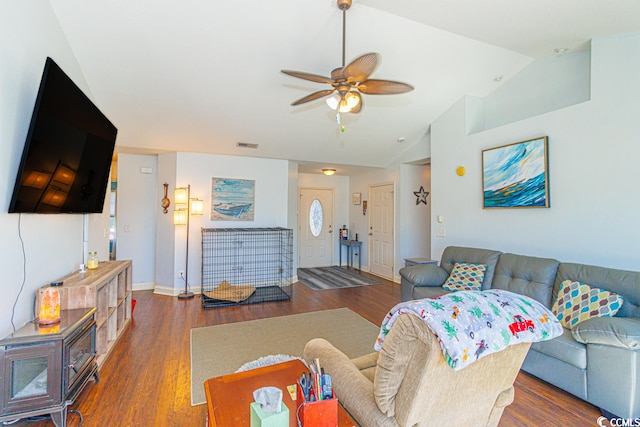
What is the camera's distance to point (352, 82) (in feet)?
7.79

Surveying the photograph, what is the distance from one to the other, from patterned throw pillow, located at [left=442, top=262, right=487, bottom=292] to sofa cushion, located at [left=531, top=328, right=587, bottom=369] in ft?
3.05

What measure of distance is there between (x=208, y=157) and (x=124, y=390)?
3.68 meters

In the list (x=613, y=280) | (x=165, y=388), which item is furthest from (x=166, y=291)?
(x=613, y=280)

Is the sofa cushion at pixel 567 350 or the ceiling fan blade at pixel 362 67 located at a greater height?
the ceiling fan blade at pixel 362 67

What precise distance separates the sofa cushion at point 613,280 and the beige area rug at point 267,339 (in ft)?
6.38

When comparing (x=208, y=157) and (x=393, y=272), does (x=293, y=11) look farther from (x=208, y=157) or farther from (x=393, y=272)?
(x=393, y=272)

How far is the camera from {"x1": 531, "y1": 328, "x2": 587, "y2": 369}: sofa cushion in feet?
7.05

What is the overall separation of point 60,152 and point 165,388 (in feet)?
6.49

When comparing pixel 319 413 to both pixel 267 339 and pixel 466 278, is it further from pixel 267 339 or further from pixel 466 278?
pixel 466 278

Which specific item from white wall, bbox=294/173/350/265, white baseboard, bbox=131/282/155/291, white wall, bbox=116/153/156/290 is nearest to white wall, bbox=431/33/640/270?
white wall, bbox=294/173/350/265

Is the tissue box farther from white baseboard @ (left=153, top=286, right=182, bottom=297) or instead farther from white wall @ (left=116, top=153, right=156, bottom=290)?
white wall @ (left=116, top=153, right=156, bottom=290)

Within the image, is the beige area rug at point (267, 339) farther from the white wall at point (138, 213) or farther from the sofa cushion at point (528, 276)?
the white wall at point (138, 213)

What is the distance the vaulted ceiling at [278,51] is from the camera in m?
2.69

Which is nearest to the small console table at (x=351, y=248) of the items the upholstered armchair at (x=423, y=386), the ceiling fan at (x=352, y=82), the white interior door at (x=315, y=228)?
the white interior door at (x=315, y=228)
